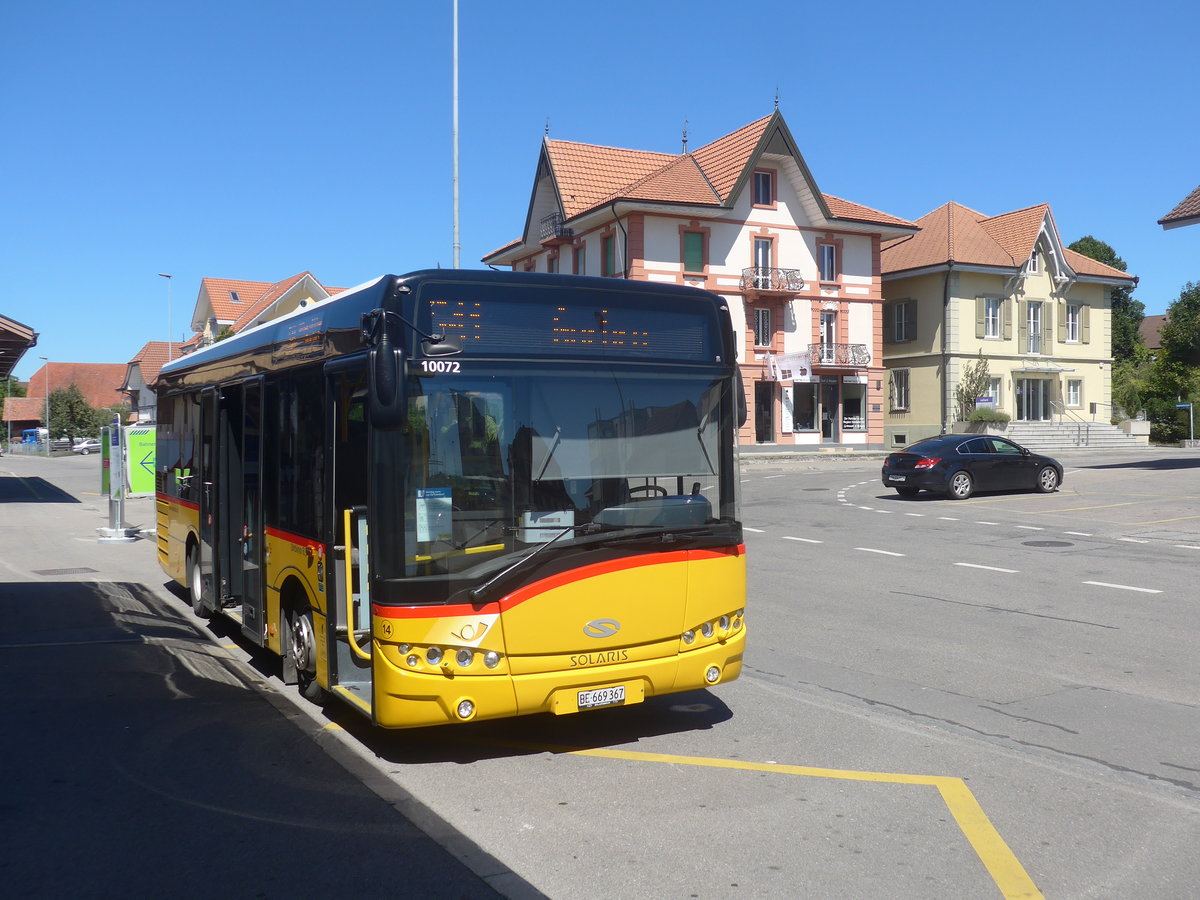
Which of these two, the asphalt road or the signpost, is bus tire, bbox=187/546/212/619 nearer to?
the asphalt road

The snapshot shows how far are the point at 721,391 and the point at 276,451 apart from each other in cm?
328

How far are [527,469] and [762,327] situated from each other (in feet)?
147

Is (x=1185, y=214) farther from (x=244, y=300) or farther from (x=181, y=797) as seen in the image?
(x=244, y=300)

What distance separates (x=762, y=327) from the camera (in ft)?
163

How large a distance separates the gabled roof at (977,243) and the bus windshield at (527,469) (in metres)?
48.8

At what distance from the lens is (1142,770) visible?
5969 mm

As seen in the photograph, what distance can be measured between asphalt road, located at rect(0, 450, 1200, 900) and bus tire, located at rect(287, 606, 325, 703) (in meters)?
0.20

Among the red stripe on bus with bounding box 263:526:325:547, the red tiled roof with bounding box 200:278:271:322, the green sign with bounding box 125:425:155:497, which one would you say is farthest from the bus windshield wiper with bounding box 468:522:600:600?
the red tiled roof with bounding box 200:278:271:322

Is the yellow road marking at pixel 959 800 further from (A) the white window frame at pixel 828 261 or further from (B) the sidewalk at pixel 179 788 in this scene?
(A) the white window frame at pixel 828 261

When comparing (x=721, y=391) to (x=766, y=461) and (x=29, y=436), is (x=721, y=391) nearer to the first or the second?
(x=766, y=461)

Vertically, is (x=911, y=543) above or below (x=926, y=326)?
below

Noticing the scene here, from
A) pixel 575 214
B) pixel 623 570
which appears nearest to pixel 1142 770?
pixel 623 570

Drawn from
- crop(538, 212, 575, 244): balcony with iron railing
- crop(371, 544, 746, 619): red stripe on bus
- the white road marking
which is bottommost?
the white road marking

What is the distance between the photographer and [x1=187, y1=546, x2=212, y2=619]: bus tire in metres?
10.9
